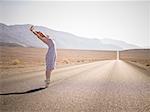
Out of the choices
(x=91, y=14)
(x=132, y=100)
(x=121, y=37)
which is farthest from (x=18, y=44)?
(x=132, y=100)

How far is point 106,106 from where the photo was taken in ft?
10.9

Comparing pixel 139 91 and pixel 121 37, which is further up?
pixel 121 37

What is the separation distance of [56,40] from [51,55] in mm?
179

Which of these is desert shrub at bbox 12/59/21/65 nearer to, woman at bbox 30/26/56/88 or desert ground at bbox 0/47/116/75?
desert ground at bbox 0/47/116/75

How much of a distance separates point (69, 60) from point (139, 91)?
0.86 meters

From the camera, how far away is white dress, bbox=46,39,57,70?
3631 millimetres

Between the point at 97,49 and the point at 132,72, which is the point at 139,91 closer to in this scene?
the point at 132,72

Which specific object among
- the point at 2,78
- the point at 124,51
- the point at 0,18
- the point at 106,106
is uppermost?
the point at 0,18

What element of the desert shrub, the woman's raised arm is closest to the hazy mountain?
the woman's raised arm

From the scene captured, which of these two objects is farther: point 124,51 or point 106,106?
point 124,51

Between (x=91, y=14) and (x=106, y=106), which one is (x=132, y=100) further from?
(x=91, y=14)

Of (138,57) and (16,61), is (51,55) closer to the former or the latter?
(16,61)

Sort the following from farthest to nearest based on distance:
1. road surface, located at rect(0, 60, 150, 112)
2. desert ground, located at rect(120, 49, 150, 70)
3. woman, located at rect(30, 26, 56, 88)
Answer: woman, located at rect(30, 26, 56, 88) → desert ground, located at rect(120, 49, 150, 70) → road surface, located at rect(0, 60, 150, 112)

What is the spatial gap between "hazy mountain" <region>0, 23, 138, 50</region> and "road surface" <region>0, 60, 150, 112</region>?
0.66ft
